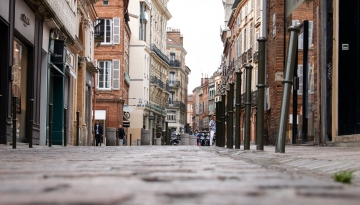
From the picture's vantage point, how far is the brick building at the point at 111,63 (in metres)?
57.1

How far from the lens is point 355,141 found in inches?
583

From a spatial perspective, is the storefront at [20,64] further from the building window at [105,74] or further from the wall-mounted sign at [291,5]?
the building window at [105,74]

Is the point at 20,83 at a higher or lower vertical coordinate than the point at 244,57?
lower

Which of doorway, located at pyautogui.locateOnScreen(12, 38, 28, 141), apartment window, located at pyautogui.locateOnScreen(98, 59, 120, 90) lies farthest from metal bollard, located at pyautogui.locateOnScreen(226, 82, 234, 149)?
apartment window, located at pyautogui.locateOnScreen(98, 59, 120, 90)

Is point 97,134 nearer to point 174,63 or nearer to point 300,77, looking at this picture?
point 300,77

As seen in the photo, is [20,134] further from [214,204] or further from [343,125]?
[214,204]

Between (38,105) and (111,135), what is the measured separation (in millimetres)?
13720

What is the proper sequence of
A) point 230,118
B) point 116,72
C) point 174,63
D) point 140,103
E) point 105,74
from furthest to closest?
point 174,63, point 140,103, point 105,74, point 116,72, point 230,118

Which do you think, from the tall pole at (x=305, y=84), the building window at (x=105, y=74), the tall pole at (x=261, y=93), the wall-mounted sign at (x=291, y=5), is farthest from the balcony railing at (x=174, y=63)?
the tall pole at (x=261, y=93)

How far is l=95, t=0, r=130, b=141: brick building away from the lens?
57.1 m

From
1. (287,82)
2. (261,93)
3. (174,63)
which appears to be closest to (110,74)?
(261,93)

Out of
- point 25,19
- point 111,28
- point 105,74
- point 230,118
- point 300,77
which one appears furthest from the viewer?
point 105,74

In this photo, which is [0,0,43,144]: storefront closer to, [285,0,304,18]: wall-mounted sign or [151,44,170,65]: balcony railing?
[285,0,304,18]: wall-mounted sign

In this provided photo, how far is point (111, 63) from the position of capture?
2298 inches
